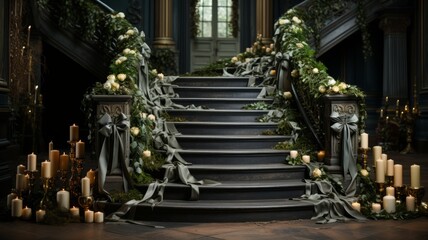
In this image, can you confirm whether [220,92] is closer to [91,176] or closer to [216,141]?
[216,141]

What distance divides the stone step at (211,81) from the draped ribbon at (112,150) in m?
2.99

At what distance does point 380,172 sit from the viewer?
585 centimetres

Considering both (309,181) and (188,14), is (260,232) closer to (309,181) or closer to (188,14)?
(309,181)

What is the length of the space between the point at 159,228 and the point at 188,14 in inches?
375

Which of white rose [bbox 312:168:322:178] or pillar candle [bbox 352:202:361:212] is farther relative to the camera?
white rose [bbox 312:168:322:178]

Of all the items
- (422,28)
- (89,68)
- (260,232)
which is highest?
(422,28)

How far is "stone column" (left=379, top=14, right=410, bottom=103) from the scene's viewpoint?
13102mm

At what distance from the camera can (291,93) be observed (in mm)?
7832

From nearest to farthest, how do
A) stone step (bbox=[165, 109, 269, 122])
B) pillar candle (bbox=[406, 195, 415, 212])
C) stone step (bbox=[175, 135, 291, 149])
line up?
pillar candle (bbox=[406, 195, 415, 212]) → stone step (bbox=[175, 135, 291, 149]) → stone step (bbox=[165, 109, 269, 122])

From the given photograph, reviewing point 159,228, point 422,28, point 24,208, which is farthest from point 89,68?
point 422,28

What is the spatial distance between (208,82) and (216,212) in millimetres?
3585

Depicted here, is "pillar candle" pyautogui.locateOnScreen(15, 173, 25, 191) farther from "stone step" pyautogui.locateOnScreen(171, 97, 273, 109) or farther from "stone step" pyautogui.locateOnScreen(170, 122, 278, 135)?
"stone step" pyautogui.locateOnScreen(171, 97, 273, 109)

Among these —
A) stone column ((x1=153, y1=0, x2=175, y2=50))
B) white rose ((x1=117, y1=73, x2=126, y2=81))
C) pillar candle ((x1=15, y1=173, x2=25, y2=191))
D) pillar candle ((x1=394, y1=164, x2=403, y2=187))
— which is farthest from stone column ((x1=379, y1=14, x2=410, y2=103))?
pillar candle ((x1=15, y1=173, x2=25, y2=191))

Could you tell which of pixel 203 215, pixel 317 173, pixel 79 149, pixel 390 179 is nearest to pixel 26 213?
pixel 79 149
